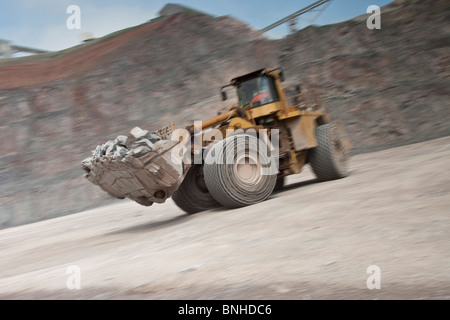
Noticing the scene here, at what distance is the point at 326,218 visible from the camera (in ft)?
17.8

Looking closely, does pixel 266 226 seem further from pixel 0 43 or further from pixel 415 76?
pixel 0 43

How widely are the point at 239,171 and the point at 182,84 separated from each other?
1918 centimetres

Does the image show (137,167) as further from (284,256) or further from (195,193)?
(284,256)

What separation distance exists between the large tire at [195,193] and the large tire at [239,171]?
3.18ft

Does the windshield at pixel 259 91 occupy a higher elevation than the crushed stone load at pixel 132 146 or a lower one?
higher

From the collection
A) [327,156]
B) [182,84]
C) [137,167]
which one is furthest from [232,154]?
[182,84]

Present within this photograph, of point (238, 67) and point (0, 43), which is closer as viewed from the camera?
point (238, 67)

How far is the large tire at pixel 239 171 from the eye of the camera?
7754 mm

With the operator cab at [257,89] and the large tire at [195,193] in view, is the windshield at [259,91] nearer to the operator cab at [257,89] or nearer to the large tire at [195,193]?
→ the operator cab at [257,89]

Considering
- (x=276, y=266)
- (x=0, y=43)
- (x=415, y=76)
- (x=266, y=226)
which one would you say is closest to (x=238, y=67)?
(x=415, y=76)

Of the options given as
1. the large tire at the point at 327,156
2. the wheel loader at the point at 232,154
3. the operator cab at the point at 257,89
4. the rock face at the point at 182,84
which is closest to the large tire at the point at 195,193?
the wheel loader at the point at 232,154

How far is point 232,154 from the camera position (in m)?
7.86
